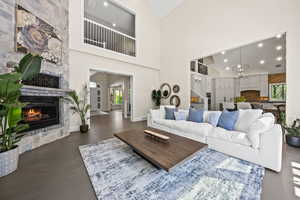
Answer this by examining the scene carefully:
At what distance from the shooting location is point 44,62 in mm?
2895

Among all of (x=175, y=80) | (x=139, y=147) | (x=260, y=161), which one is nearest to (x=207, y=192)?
(x=139, y=147)

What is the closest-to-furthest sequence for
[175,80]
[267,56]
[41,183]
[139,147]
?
1. [41,183]
2. [139,147]
3. [267,56]
4. [175,80]

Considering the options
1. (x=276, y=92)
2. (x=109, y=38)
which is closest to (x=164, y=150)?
(x=109, y=38)

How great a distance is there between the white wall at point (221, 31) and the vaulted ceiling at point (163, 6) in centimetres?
25

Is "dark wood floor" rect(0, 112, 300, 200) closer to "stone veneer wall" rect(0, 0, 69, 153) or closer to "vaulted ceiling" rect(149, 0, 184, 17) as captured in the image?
"stone veneer wall" rect(0, 0, 69, 153)

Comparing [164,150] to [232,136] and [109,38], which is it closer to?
[232,136]

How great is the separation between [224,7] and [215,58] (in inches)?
73.8

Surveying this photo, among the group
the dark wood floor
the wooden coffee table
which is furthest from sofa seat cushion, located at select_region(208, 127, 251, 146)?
the wooden coffee table

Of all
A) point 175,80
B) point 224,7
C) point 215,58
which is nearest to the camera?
point 224,7

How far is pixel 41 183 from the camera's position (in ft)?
5.00

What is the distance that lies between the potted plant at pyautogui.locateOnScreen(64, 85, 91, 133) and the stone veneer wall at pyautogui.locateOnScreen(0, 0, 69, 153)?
31 cm

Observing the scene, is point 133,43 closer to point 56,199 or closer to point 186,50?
point 186,50

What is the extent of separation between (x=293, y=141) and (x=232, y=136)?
6.27ft

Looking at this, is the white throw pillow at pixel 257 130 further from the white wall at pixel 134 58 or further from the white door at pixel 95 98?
the white door at pixel 95 98
